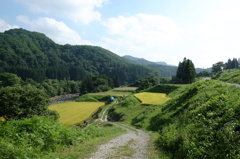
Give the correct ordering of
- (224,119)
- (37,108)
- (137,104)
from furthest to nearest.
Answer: (137,104), (37,108), (224,119)

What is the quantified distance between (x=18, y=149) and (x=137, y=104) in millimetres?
47644

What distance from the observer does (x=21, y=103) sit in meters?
37.7

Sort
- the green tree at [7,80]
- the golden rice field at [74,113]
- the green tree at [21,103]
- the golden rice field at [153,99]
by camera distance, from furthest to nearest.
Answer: the green tree at [7,80] < the golden rice field at [74,113] < the golden rice field at [153,99] < the green tree at [21,103]

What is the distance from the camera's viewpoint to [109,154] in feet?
36.5

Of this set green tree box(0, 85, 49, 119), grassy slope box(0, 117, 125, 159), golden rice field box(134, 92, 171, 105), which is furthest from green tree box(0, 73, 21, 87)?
grassy slope box(0, 117, 125, 159)

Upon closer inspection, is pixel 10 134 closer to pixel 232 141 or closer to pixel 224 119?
pixel 232 141

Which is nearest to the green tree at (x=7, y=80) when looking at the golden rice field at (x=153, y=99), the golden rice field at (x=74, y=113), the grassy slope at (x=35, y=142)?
the golden rice field at (x=74, y=113)

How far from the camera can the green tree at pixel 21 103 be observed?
36.0 meters

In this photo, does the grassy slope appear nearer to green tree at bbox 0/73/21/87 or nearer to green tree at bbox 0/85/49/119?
green tree at bbox 0/85/49/119

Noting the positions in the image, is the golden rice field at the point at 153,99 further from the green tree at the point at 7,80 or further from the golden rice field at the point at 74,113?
the green tree at the point at 7,80

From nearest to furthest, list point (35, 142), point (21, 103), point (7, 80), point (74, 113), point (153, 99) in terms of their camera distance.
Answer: point (35, 142), point (21, 103), point (153, 99), point (74, 113), point (7, 80)

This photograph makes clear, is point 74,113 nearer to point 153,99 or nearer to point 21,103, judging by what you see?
point 153,99

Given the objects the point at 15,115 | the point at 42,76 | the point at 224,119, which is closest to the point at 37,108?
the point at 15,115

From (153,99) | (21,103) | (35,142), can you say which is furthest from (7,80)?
(35,142)
